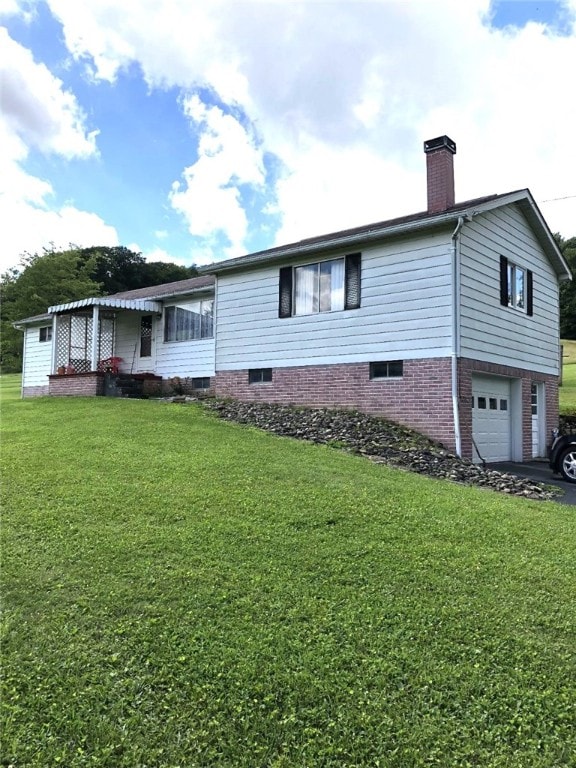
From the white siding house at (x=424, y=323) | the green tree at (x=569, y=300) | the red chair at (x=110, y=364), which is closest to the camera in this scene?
the white siding house at (x=424, y=323)

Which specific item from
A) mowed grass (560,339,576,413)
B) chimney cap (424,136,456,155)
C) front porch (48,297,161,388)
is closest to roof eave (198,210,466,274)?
chimney cap (424,136,456,155)

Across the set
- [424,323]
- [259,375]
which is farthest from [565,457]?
[259,375]

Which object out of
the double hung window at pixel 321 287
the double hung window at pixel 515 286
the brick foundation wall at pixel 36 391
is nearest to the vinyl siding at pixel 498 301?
the double hung window at pixel 515 286

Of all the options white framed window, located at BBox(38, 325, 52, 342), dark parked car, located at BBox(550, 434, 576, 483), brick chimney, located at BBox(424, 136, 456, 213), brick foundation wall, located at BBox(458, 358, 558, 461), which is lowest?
dark parked car, located at BBox(550, 434, 576, 483)

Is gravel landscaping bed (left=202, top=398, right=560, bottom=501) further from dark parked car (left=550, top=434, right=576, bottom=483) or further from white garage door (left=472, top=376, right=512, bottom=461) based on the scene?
white garage door (left=472, top=376, right=512, bottom=461)

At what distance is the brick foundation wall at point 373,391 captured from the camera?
11297 millimetres

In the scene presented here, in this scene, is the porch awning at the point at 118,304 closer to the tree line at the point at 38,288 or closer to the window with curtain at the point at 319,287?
the window with curtain at the point at 319,287

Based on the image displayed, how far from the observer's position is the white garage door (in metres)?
12.4

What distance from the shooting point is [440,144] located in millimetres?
13062

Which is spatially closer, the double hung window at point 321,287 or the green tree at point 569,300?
the double hung window at point 321,287

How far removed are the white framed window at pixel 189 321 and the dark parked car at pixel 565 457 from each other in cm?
984

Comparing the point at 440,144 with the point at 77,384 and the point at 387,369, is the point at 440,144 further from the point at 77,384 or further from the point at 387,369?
the point at 77,384

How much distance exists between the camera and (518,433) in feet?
45.8

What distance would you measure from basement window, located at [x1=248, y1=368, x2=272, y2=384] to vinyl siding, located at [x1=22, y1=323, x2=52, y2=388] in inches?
416
